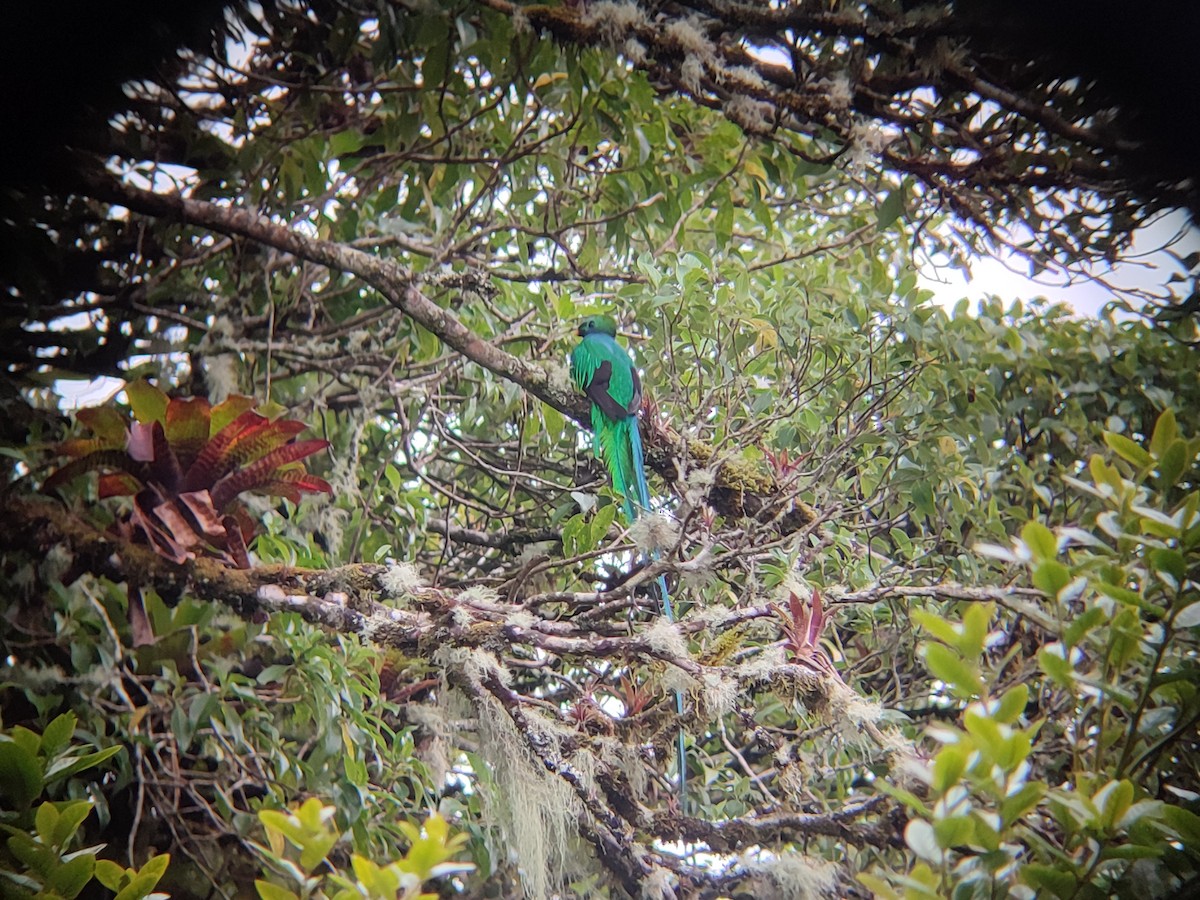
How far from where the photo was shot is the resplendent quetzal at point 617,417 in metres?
2.06

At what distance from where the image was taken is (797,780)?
147cm

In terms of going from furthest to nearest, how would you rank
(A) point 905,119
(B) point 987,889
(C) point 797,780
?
(A) point 905,119 < (C) point 797,780 < (B) point 987,889

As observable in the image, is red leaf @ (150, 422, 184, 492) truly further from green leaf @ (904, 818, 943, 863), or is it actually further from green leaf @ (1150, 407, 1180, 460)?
green leaf @ (1150, 407, 1180, 460)

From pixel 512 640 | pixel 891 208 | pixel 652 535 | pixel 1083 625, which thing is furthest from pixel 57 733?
pixel 891 208

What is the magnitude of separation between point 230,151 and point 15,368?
64cm

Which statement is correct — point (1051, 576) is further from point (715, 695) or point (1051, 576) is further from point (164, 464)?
point (164, 464)

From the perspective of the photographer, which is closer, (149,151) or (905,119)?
(905,119)

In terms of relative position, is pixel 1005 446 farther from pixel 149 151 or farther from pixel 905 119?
pixel 149 151

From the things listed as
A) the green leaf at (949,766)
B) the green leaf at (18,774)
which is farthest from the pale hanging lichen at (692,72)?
the green leaf at (18,774)

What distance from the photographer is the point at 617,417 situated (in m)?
2.09

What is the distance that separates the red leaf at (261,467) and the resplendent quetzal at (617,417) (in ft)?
2.83

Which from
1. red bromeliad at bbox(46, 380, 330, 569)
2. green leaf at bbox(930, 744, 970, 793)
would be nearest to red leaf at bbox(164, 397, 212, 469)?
red bromeliad at bbox(46, 380, 330, 569)

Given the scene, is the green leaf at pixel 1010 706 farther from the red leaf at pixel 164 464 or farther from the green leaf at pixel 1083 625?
the red leaf at pixel 164 464

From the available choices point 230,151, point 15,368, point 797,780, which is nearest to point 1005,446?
point 797,780
